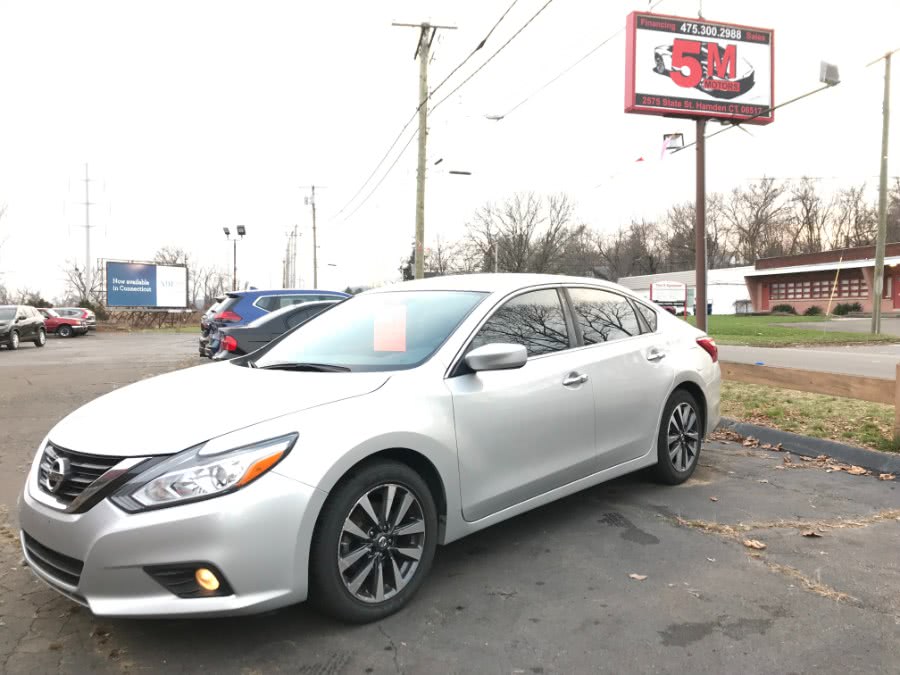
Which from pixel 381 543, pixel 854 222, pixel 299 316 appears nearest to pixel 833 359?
pixel 299 316

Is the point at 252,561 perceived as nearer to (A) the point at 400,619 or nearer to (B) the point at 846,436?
(A) the point at 400,619

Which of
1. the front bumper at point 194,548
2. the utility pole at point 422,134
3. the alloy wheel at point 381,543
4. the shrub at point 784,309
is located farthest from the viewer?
the shrub at point 784,309

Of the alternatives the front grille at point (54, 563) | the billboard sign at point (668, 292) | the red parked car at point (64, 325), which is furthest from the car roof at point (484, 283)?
the red parked car at point (64, 325)

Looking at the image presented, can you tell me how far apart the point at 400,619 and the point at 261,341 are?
25.2ft

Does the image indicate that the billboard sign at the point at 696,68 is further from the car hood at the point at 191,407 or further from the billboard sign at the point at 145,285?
the billboard sign at the point at 145,285

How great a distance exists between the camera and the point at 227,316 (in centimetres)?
1174

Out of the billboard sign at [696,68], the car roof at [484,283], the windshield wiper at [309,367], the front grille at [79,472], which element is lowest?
the front grille at [79,472]

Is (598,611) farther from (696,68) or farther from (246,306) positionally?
(696,68)

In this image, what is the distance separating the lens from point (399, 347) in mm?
3623

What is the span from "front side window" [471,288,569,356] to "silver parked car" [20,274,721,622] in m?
0.01

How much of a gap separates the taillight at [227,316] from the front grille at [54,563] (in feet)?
29.8

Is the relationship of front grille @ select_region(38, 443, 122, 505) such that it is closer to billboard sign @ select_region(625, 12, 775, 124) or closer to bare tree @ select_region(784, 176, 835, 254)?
billboard sign @ select_region(625, 12, 775, 124)

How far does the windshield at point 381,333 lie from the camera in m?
3.55

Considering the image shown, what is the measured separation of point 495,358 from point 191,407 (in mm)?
1464
